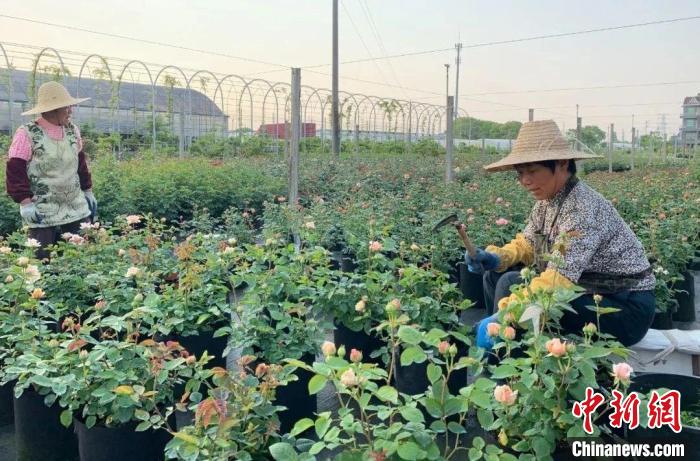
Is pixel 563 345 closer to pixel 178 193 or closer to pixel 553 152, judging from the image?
pixel 553 152

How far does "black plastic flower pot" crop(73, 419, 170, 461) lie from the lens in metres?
1.80

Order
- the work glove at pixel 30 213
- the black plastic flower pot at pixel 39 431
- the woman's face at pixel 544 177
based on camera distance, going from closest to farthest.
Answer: the black plastic flower pot at pixel 39 431
the woman's face at pixel 544 177
the work glove at pixel 30 213

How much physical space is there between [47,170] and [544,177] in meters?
2.67

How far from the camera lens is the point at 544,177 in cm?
234

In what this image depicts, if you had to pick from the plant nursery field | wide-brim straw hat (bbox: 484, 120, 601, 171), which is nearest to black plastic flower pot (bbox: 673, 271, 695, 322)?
Result: the plant nursery field

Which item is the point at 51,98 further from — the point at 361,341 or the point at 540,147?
the point at 540,147

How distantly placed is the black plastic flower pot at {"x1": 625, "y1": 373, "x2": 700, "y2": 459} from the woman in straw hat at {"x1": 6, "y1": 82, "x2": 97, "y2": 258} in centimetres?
304

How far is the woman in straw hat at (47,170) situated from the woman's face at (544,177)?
251 cm

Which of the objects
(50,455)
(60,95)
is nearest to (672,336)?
(50,455)

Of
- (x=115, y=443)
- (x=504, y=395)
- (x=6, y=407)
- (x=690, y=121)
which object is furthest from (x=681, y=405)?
(x=690, y=121)

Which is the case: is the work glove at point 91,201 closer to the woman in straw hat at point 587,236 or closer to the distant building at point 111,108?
the woman in straw hat at point 587,236

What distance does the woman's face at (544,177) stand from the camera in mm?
2330

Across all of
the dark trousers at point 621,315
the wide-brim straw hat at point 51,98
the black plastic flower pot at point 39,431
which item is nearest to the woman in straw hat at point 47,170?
the wide-brim straw hat at point 51,98

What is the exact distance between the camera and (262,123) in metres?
10.9
